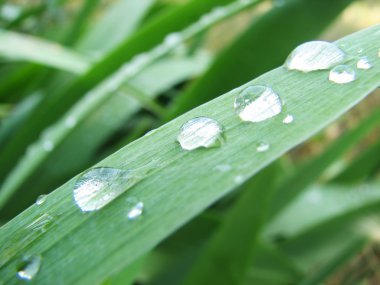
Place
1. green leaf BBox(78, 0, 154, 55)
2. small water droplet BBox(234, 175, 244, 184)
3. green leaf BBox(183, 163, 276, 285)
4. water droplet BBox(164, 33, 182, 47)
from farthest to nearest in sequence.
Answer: green leaf BBox(78, 0, 154, 55) → water droplet BBox(164, 33, 182, 47) → green leaf BBox(183, 163, 276, 285) → small water droplet BBox(234, 175, 244, 184)

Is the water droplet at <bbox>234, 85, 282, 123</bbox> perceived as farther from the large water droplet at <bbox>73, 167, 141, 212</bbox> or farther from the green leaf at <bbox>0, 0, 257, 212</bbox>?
the green leaf at <bbox>0, 0, 257, 212</bbox>

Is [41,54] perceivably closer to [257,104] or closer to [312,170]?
[312,170]

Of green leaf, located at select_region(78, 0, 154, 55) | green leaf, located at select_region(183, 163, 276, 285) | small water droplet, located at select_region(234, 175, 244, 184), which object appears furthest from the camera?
green leaf, located at select_region(78, 0, 154, 55)

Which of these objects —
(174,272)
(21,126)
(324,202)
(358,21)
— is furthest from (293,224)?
(358,21)

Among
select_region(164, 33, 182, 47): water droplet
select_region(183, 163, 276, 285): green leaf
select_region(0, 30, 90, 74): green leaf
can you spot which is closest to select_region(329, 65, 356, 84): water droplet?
select_region(183, 163, 276, 285): green leaf

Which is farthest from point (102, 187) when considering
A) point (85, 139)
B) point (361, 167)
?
point (361, 167)

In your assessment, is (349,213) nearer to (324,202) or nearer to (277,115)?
(324,202)
